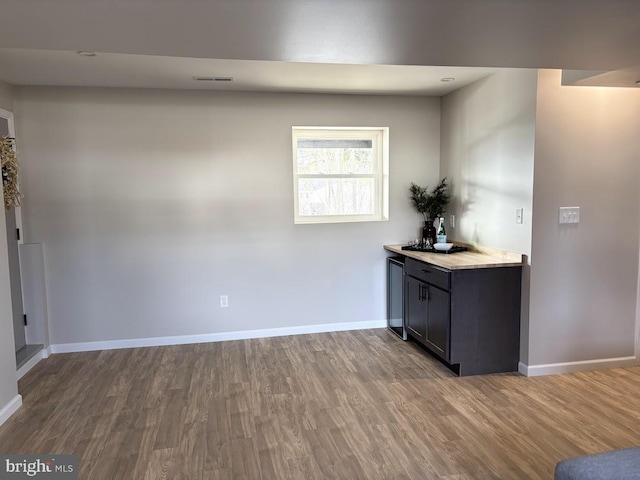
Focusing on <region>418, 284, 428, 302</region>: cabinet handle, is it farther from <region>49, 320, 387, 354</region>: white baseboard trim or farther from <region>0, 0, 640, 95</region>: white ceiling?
<region>0, 0, 640, 95</region>: white ceiling

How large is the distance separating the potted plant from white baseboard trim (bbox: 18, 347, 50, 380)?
3.64 meters

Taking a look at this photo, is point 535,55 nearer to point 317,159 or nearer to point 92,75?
point 317,159

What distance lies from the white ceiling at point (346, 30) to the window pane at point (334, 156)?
6.48 feet

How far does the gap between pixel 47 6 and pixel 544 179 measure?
314 cm

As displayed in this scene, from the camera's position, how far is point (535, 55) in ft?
7.84

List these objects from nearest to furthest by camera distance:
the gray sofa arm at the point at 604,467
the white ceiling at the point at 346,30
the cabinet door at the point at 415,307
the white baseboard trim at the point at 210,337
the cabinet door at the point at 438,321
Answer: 1. the gray sofa arm at the point at 604,467
2. the white ceiling at the point at 346,30
3. the cabinet door at the point at 438,321
4. the cabinet door at the point at 415,307
5. the white baseboard trim at the point at 210,337

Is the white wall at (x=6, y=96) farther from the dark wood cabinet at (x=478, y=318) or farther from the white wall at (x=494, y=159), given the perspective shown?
the white wall at (x=494, y=159)

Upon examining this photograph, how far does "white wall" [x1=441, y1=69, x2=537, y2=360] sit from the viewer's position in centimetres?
326

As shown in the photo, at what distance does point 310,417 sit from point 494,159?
8.20ft

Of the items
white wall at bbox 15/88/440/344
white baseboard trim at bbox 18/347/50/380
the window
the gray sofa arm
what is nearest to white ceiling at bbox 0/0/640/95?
white wall at bbox 15/88/440/344

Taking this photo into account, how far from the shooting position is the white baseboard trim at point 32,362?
3442 millimetres

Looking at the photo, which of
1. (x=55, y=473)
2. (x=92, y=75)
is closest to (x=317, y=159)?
(x=92, y=75)

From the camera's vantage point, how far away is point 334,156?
4512mm

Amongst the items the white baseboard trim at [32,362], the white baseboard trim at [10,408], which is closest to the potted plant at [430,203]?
the white baseboard trim at [10,408]
